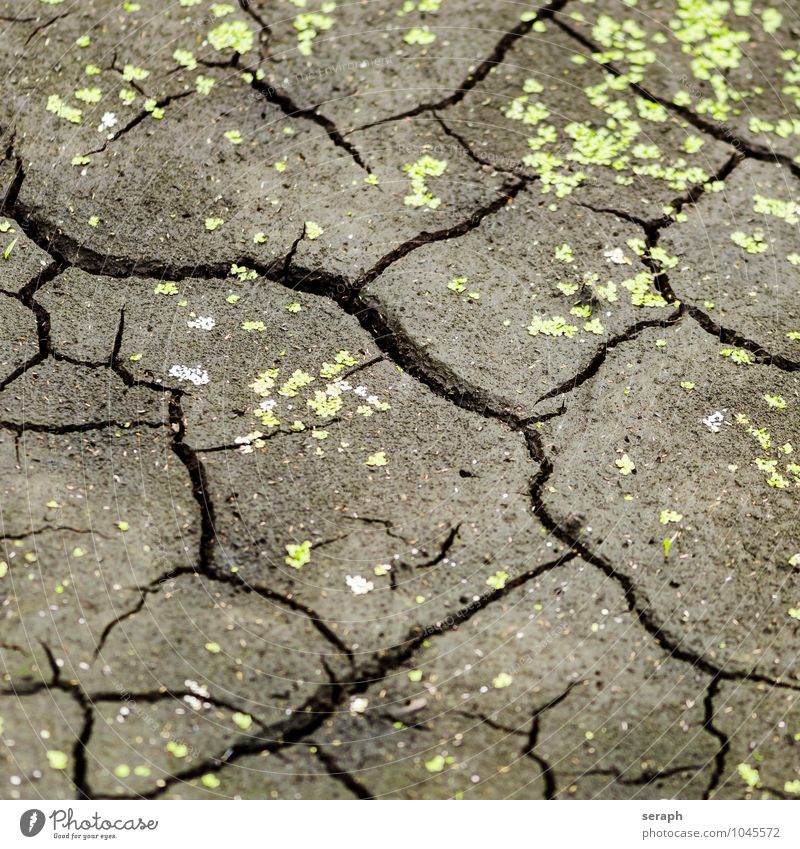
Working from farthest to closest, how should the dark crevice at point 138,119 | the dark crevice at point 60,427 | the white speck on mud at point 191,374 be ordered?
the dark crevice at point 138,119, the white speck on mud at point 191,374, the dark crevice at point 60,427

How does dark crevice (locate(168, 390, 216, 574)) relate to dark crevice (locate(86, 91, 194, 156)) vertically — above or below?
below

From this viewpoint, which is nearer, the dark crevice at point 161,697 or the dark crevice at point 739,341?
the dark crevice at point 161,697

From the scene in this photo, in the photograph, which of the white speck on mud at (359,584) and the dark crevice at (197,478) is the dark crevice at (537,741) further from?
the dark crevice at (197,478)

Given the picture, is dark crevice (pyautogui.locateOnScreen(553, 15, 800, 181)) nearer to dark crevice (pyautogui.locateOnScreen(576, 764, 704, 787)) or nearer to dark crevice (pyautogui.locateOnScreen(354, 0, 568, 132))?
dark crevice (pyautogui.locateOnScreen(354, 0, 568, 132))

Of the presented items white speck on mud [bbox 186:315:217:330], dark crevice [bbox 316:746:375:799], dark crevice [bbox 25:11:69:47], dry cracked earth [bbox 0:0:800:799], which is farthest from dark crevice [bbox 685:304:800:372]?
dark crevice [bbox 25:11:69:47]

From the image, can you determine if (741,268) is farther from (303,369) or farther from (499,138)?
(303,369)

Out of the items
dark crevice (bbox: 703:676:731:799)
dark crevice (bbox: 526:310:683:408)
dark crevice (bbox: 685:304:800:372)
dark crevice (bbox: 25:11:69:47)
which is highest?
dark crevice (bbox: 25:11:69:47)

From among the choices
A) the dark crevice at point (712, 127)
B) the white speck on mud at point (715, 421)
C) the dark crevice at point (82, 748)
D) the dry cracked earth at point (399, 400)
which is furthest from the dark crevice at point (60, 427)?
the dark crevice at point (712, 127)

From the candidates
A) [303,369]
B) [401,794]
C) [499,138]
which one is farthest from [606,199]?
[401,794]
